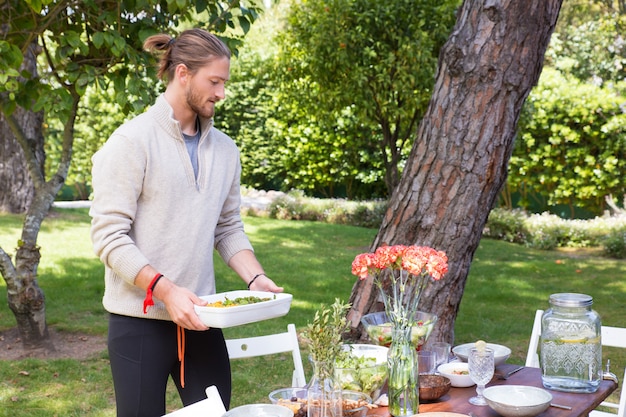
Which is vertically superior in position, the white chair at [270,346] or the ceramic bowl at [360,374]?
the ceramic bowl at [360,374]

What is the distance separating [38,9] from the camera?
11.5ft

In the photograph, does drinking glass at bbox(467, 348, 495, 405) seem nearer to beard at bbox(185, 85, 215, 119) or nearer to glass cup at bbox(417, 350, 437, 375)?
glass cup at bbox(417, 350, 437, 375)

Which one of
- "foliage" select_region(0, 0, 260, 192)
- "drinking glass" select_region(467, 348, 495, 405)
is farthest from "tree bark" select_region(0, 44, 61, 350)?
"drinking glass" select_region(467, 348, 495, 405)

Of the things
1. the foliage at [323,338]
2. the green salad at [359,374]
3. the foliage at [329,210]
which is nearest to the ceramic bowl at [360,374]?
the green salad at [359,374]

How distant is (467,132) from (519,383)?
73.4 inches

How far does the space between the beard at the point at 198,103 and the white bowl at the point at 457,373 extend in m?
1.07

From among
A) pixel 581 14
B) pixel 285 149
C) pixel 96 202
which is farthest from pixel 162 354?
pixel 581 14

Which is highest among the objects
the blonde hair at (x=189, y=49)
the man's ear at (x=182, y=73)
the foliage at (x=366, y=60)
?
the foliage at (x=366, y=60)

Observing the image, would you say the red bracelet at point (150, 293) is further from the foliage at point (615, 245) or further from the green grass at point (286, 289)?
the foliage at point (615, 245)

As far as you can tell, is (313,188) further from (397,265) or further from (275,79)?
(397,265)

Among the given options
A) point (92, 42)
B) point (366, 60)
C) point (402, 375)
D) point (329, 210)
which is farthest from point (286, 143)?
point (402, 375)

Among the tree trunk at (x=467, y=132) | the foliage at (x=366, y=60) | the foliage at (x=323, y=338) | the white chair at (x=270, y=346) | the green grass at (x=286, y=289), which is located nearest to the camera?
the foliage at (x=323, y=338)

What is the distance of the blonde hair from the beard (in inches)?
2.7

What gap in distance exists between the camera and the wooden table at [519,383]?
2.12 meters
